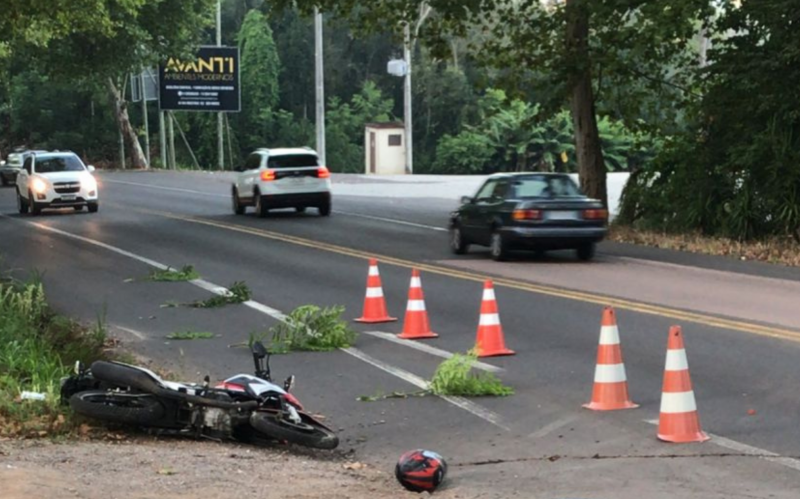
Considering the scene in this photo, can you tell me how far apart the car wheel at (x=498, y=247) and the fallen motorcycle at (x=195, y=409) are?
43.6 feet

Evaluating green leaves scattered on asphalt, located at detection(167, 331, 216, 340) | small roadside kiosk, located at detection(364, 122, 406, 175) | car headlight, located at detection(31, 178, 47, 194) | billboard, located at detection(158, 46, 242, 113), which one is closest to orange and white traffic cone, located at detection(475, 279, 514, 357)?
green leaves scattered on asphalt, located at detection(167, 331, 216, 340)

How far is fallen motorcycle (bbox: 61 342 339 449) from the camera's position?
29.3 ft

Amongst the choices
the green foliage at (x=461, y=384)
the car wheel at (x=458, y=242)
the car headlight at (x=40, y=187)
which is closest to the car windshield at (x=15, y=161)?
the car headlight at (x=40, y=187)

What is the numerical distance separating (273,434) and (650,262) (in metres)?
14.5

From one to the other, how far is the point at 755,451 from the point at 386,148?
194ft

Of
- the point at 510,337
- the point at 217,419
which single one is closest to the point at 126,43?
the point at 510,337

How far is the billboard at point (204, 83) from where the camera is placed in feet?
232

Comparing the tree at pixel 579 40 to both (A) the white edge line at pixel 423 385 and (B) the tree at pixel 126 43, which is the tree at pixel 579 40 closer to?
(A) the white edge line at pixel 423 385

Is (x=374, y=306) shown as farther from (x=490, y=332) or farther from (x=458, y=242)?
(x=458, y=242)

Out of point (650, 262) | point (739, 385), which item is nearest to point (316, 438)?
point (739, 385)

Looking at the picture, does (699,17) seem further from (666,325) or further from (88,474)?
(88,474)

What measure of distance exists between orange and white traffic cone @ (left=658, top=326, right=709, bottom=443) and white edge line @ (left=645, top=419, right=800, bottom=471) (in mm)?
125

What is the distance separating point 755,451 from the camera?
865cm

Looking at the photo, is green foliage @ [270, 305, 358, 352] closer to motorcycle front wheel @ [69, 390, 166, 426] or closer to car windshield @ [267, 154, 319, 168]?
motorcycle front wheel @ [69, 390, 166, 426]
